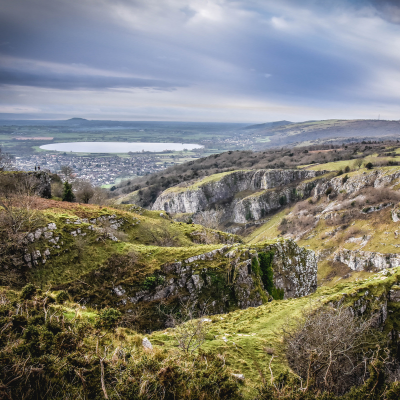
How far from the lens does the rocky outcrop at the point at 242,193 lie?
4402 inches

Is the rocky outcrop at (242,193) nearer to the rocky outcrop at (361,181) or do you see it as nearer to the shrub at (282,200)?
the shrub at (282,200)

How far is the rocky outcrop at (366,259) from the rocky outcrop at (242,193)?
183 feet

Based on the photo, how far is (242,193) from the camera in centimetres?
12581

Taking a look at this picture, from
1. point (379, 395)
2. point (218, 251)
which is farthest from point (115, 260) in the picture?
point (379, 395)

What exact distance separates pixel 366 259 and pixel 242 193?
80.2 m

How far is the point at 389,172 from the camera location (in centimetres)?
7250

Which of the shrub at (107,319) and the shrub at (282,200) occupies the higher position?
the shrub at (107,319)

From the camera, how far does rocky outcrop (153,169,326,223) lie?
11181cm

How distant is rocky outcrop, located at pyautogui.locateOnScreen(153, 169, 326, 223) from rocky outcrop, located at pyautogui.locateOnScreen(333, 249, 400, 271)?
55.8 meters

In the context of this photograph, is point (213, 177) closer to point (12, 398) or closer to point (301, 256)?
point (301, 256)

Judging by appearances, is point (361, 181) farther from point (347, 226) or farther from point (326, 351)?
point (326, 351)

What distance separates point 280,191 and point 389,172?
146 feet

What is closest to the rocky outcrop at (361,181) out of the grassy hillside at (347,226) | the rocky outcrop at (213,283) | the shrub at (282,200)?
the grassy hillside at (347,226)

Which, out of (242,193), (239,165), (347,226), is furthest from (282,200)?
(239,165)
